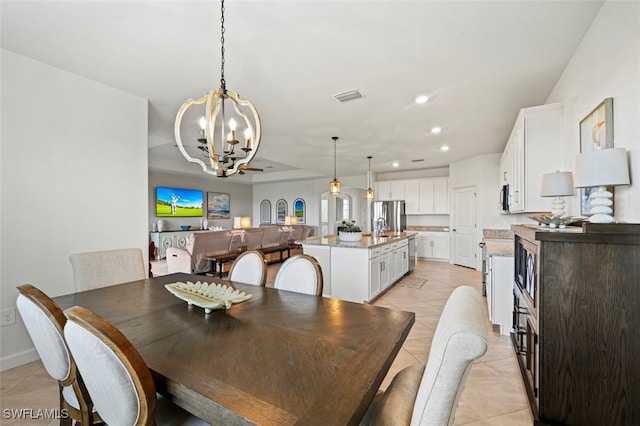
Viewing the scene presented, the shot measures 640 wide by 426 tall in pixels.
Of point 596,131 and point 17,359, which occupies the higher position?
point 596,131

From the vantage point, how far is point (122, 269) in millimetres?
2359

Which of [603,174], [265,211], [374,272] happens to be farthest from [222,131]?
[265,211]

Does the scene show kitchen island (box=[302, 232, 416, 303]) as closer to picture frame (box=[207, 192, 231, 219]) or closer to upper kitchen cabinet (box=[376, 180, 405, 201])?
upper kitchen cabinet (box=[376, 180, 405, 201])

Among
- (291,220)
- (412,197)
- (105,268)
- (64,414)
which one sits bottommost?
(64,414)

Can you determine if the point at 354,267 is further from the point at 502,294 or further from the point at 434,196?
the point at 434,196

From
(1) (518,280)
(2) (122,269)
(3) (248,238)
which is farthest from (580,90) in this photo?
(3) (248,238)

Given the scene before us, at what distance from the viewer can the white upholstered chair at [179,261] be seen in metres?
4.89

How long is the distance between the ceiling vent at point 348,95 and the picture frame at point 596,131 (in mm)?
1970

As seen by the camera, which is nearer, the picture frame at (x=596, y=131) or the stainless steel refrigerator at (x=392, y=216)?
the picture frame at (x=596, y=131)

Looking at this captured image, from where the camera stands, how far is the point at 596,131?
5.94 ft

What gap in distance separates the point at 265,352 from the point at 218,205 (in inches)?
356

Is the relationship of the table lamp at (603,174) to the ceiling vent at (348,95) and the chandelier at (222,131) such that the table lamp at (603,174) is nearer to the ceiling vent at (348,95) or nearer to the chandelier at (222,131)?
the chandelier at (222,131)

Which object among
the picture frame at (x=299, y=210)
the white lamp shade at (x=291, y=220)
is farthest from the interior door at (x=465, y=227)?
the white lamp shade at (x=291, y=220)

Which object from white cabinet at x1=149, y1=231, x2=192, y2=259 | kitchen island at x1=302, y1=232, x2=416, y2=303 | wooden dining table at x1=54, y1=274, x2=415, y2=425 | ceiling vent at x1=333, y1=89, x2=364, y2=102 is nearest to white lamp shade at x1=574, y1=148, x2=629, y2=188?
wooden dining table at x1=54, y1=274, x2=415, y2=425
